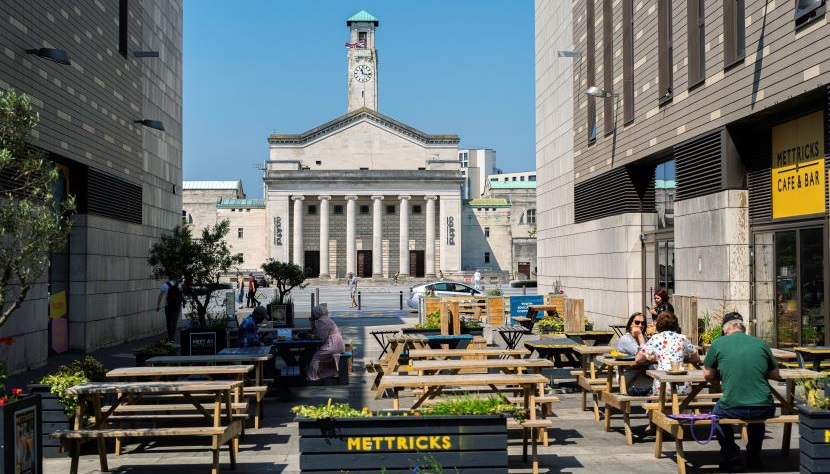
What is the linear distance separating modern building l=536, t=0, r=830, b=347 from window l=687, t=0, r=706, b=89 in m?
0.04

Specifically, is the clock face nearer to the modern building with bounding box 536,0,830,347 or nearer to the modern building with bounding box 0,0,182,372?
the modern building with bounding box 0,0,182,372

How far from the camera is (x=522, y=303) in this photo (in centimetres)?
2886

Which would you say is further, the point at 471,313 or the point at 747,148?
the point at 471,313

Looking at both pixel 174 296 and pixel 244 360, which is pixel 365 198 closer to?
pixel 174 296

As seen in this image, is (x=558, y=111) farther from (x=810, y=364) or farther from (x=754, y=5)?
(x=810, y=364)

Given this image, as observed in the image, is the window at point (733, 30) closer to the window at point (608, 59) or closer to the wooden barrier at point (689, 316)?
the wooden barrier at point (689, 316)

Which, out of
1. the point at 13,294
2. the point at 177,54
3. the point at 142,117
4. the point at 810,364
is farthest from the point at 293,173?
the point at 810,364

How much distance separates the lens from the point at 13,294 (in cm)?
1734

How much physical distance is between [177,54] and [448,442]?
94.1 ft

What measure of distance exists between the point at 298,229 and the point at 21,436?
88.2 metres

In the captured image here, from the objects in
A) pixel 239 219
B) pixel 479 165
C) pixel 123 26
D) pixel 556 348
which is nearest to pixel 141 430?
pixel 556 348

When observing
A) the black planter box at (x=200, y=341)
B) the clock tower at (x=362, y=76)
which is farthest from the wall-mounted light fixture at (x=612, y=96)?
the clock tower at (x=362, y=76)

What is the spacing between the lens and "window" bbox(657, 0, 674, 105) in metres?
21.0

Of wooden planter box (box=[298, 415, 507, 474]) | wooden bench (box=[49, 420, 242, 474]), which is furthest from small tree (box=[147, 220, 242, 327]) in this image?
wooden planter box (box=[298, 415, 507, 474])
